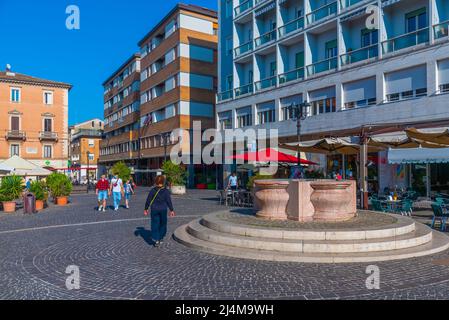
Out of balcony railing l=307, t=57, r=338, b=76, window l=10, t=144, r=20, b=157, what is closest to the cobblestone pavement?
balcony railing l=307, t=57, r=338, b=76

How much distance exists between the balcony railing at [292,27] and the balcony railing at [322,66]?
3.09m

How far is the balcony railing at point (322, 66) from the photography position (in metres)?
23.6

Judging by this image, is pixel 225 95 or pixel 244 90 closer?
pixel 244 90

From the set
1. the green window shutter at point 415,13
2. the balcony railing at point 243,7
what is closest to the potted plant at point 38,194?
the green window shutter at point 415,13

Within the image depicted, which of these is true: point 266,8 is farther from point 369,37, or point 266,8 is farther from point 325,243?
point 325,243

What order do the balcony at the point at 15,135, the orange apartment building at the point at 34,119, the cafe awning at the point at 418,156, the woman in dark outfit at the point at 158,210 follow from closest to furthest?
the woman in dark outfit at the point at 158,210
the cafe awning at the point at 418,156
the balcony at the point at 15,135
the orange apartment building at the point at 34,119

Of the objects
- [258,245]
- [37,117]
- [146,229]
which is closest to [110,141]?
[37,117]

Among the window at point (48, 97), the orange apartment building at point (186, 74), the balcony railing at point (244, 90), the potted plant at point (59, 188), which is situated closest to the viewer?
the potted plant at point (59, 188)

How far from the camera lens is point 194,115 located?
39.7 meters

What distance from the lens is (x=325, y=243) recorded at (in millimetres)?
7477

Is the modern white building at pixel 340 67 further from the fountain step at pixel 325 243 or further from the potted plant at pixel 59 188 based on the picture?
the potted plant at pixel 59 188

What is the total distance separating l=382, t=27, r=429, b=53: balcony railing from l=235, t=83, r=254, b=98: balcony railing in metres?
12.1

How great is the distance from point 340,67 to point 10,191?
18648 millimetres

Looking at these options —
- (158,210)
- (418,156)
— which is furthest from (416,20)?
(158,210)
